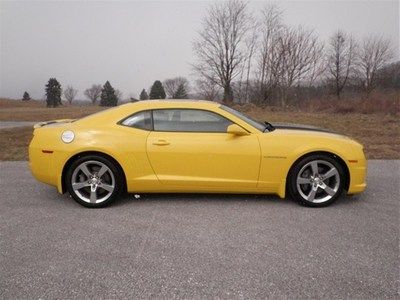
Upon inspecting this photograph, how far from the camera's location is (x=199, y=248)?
9.77ft

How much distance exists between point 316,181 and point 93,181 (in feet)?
9.23

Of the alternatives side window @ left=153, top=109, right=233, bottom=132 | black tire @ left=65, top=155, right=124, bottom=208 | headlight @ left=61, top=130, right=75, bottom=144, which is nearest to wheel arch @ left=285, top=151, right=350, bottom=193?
side window @ left=153, top=109, right=233, bottom=132

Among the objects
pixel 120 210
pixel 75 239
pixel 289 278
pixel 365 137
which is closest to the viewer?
pixel 289 278

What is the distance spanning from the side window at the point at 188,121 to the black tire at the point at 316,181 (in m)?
1.06

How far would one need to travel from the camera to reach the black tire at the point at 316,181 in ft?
13.1

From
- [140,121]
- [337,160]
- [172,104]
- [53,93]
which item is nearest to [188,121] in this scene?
[172,104]

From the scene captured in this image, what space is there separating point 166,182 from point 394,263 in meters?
2.52

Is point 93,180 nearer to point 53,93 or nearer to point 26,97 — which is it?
point 53,93

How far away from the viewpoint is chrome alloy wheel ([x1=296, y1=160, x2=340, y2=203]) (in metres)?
4.01

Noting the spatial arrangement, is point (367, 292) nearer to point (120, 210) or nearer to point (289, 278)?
point (289, 278)

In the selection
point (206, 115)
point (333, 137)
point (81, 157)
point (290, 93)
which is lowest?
point (81, 157)

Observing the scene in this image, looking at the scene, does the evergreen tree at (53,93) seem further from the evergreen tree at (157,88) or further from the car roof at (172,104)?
the car roof at (172,104)

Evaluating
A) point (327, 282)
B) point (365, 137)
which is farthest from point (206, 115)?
point (365, 137)

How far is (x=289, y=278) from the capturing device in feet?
8.23
